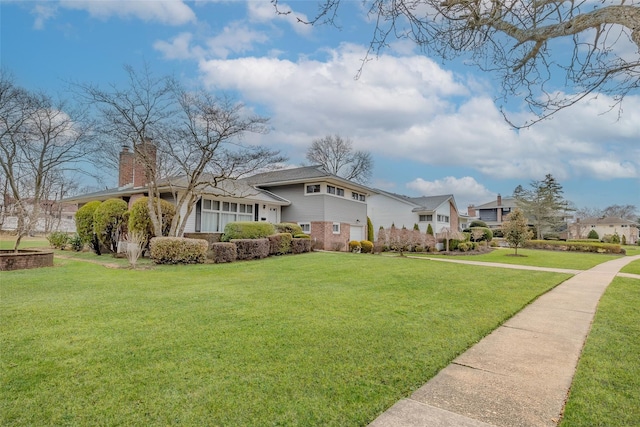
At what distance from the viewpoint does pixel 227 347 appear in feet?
13.8

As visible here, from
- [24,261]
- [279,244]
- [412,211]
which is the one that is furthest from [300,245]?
[412,211]

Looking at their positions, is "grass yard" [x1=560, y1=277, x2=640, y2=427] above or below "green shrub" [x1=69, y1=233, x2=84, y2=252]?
below

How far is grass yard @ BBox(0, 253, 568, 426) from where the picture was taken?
2.84m

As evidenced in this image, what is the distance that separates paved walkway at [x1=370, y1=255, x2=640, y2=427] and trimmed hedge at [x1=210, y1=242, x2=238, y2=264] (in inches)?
432

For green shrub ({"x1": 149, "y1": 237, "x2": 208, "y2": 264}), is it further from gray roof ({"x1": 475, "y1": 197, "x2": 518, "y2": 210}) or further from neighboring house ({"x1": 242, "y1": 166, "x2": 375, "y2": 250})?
gray roof ({"x1": 475, "y1": 197, "x2": 518, "y2": 210})

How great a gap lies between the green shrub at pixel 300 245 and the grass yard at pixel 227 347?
30.8 ft

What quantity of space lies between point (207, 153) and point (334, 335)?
13.5 m

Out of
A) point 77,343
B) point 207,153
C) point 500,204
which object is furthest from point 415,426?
point 500,204

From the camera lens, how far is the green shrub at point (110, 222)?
56.3 ft

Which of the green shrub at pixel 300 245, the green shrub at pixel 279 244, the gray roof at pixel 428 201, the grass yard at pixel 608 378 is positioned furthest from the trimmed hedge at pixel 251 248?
the gray roof at pixel 428 201

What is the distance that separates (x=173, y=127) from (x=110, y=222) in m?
6.07

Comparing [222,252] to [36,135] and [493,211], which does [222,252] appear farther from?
[493,211]

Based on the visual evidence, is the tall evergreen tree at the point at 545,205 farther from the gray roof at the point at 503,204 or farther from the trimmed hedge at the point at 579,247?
the trimmed hedge at the point at 579,247

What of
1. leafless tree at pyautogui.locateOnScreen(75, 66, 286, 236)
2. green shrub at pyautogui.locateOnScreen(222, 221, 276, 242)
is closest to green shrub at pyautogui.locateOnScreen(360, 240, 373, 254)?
green shrub at pyautogui.locateOnScreen(222, 221, 276, 242)
